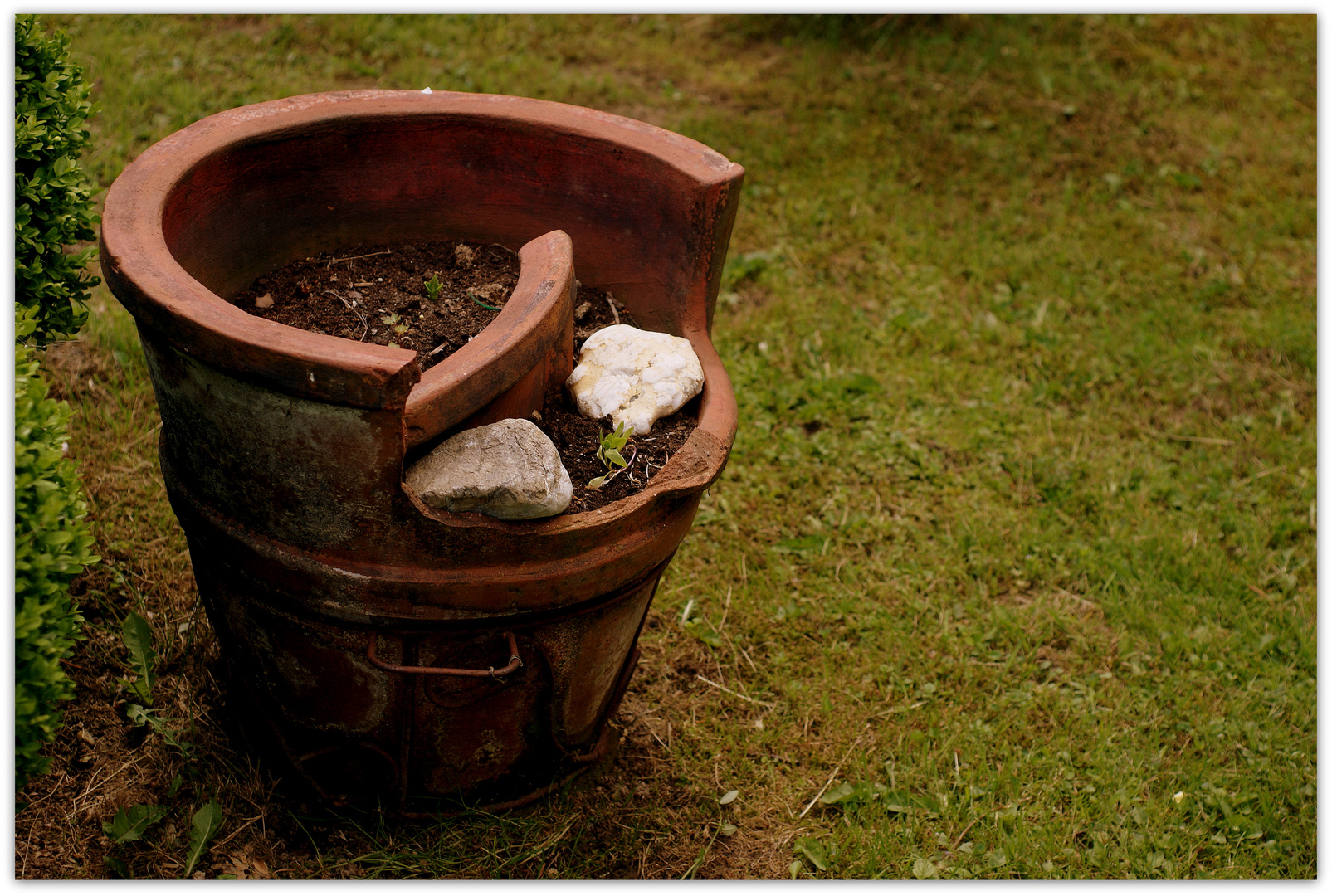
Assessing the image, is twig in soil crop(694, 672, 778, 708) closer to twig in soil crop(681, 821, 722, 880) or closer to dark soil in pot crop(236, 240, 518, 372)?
twig in soil crop(681, 821, 722, 880)

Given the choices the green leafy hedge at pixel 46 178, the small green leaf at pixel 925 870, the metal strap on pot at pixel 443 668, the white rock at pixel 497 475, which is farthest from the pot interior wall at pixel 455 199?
the small green leaf at pixel 925 870

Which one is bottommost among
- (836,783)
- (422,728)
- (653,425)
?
(836,783)

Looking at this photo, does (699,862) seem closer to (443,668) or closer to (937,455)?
(443,668)

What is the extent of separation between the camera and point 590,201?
2623mm

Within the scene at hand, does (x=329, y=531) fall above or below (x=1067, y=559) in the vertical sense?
above

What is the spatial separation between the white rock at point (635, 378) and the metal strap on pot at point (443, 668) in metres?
0.54

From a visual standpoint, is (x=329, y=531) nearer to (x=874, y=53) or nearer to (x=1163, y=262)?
(x=1163, y=262)

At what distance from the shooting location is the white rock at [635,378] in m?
2.36

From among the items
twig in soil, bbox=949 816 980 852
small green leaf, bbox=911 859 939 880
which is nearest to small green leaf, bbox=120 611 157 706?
small green leaf, bbox=911 859 939 880

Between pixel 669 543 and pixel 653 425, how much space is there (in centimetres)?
28

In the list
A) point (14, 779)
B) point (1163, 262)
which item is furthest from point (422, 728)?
point (1163, 262)

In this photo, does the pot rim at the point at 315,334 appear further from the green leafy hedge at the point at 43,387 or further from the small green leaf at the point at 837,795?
the small green leaf at the point at 837,795

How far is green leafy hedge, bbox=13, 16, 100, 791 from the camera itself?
71.5 inches

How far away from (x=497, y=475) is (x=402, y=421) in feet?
0.65
